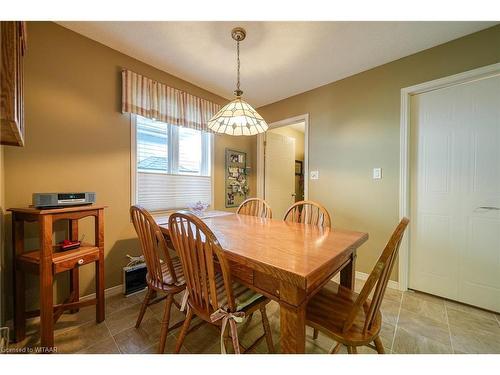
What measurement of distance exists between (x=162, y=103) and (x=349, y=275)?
2.38m

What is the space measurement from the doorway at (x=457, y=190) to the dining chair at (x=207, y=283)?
73.2 inches

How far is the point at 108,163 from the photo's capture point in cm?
190

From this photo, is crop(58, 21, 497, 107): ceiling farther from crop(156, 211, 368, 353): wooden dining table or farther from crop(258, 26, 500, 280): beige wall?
crop(156, 211, 368, 353): wooden dining table

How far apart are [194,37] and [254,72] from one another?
77cm

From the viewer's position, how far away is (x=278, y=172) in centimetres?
354

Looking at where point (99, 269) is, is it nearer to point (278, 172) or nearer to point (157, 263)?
point (157, 263)

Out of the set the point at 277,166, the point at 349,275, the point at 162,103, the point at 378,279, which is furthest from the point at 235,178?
the point at 378,279

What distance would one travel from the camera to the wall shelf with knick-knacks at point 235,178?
10.0 ft

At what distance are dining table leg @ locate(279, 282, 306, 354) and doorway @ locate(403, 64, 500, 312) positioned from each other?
1870mm

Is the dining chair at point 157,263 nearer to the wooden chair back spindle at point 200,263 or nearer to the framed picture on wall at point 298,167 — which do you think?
the wooden chair back spindle at point 200,263

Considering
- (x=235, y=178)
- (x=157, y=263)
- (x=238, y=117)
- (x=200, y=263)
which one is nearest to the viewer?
(x=200, y=263)

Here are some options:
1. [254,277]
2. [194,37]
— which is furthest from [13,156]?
[254,277]
